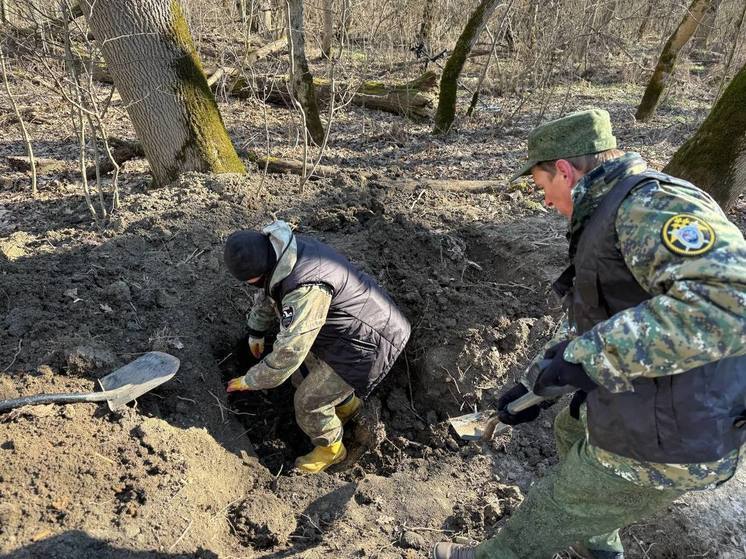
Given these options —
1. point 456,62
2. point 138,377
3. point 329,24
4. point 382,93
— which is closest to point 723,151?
point 456,62

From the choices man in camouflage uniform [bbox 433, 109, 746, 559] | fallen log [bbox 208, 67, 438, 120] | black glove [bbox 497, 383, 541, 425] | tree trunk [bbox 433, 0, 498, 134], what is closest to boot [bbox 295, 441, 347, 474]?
black glove [bbox 497, 383, 541, 425]

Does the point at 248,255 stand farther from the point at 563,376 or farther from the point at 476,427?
the point at 563,376

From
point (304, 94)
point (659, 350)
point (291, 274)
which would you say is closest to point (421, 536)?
point (291, 274)

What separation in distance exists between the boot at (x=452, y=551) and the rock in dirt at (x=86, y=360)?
2.06 m

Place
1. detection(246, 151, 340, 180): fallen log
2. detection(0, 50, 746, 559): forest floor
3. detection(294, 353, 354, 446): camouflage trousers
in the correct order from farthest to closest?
detection(246, 151, 340, 180): fallen log
detection(294, 353, 354, 446): camouflage trousers
detection(0, 50, 746, 559): forest floor

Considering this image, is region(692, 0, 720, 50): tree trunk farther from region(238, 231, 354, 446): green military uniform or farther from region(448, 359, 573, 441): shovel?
region(238, 231, 354, 446): green military uniform

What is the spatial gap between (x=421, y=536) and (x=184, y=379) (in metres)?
1.66

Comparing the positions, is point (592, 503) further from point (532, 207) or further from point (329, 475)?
point (532, 207)

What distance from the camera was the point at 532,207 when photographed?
5078 millimetres

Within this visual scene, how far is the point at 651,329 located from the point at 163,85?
454 centimetres

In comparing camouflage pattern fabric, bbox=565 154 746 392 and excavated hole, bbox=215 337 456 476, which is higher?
camouflage pattern fabric, bbox=565 154 746 392

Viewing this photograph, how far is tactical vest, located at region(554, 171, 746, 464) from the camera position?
162 centimetres

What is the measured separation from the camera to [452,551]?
92.9 inches

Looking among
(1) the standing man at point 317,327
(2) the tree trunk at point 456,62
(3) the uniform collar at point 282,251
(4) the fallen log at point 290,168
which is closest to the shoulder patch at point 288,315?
(1) the standing man at point 317,327
